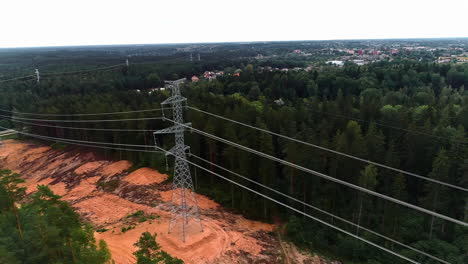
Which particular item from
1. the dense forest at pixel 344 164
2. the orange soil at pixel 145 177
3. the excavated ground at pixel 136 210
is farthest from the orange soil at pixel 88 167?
the orange soil at pixel 145 177

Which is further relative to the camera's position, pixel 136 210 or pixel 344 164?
pixel 136 210

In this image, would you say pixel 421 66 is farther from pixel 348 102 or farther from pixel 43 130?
pixel 43 130

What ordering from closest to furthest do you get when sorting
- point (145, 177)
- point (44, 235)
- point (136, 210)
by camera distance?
point (44, 235) < point (136, 210) < point (145, 177)

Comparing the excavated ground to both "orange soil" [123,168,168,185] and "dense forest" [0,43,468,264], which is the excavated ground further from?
"dense forest" [0,43,468,264]

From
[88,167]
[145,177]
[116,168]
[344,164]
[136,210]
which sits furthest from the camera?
[88,167]

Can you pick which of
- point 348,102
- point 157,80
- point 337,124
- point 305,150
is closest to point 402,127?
point 337,124

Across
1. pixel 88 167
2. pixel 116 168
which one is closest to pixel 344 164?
pixel 116 168

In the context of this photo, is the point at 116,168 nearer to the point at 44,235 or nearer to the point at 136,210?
the point at 136,210

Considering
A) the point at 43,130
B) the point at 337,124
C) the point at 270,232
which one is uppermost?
the point at 337,124
